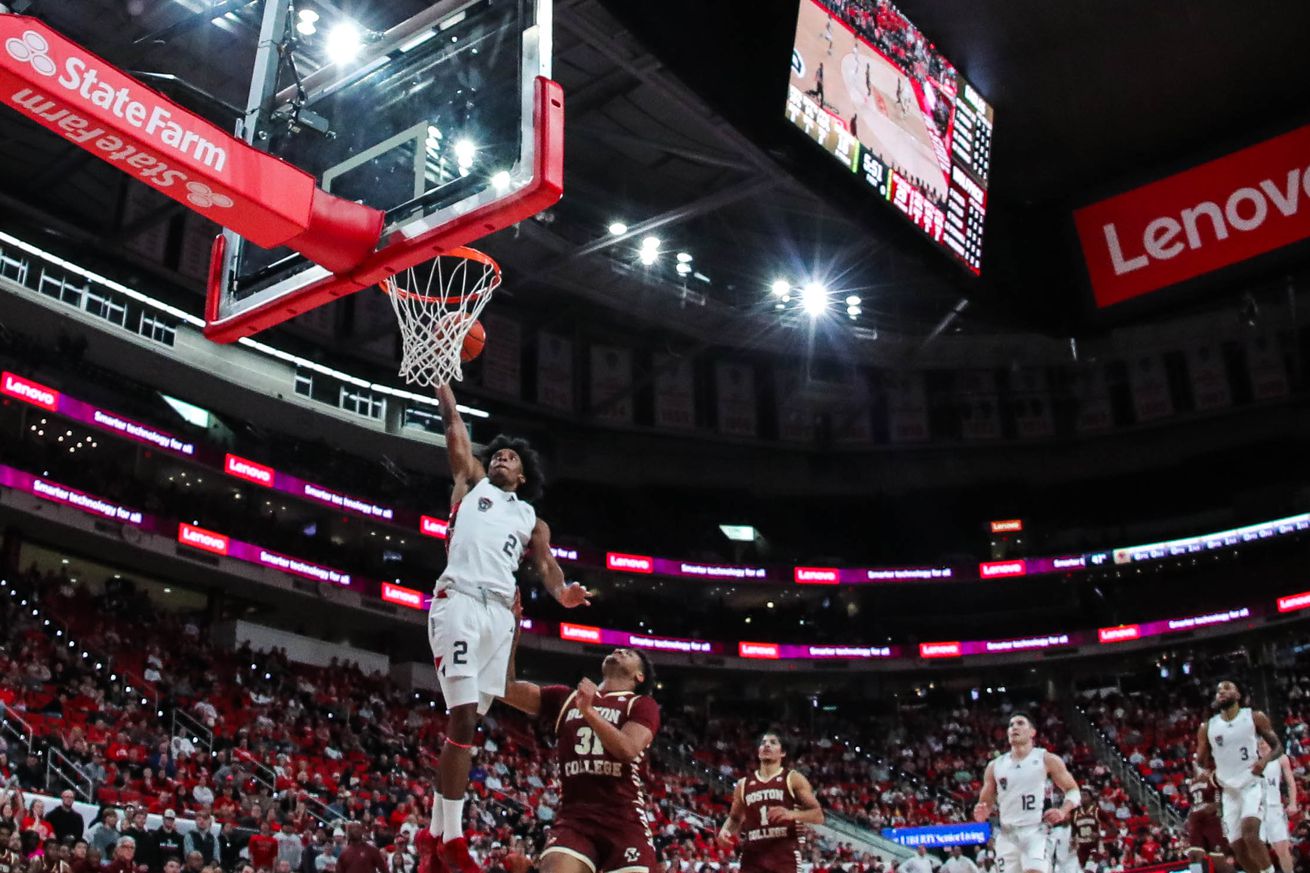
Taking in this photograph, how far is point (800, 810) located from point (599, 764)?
3012 millimetres

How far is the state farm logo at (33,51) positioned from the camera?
19.7 feet

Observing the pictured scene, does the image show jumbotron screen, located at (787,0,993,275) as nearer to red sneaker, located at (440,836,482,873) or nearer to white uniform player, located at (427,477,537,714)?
white uniform player, located at (427,477,537,714)

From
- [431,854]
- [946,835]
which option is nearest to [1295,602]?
[946,835]

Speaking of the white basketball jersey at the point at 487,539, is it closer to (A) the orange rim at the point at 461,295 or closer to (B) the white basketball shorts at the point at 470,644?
(B) the white basketball shorts at the point at 470,644

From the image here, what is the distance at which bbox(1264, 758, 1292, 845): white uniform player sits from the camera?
10828mm

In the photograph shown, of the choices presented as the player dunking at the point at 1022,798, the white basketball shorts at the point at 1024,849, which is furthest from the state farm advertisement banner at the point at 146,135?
the white basketball shorts at the point at 1024,849

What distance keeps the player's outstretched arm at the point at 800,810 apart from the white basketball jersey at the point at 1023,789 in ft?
5.59

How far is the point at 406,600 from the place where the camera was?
3016cm

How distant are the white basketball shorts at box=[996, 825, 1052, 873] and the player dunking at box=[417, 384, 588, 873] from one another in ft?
15.0

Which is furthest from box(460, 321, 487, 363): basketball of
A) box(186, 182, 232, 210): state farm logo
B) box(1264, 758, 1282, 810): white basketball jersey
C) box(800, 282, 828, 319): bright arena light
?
box(800, 282, 828, 319): bright arena light

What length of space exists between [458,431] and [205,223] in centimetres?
2382

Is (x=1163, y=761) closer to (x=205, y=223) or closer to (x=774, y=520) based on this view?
(x=774, y=520)

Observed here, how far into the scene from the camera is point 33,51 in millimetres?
6078

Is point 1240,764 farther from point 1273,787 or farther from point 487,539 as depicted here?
point 487,539
